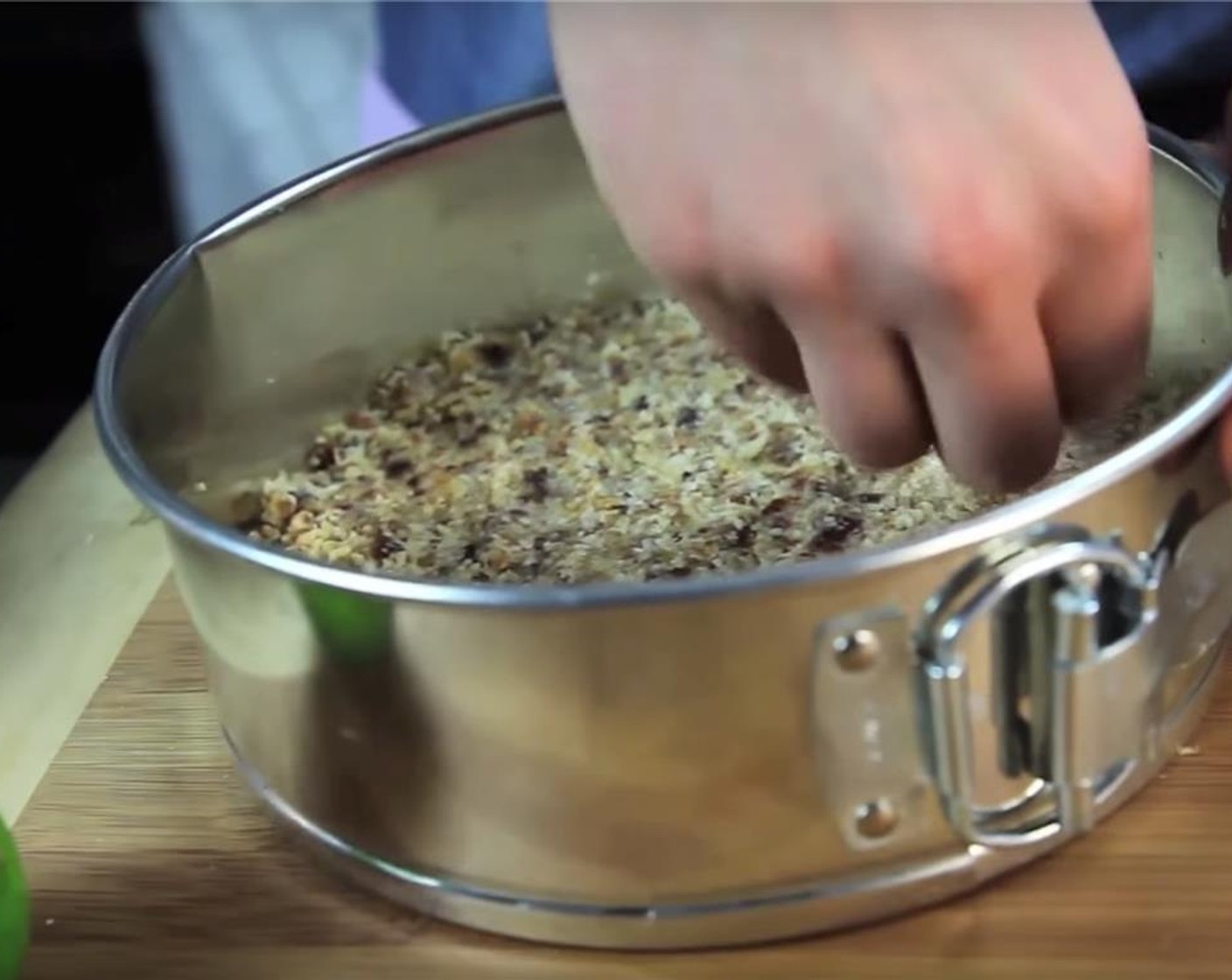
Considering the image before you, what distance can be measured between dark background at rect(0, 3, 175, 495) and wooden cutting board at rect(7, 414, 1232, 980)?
48 centimetres

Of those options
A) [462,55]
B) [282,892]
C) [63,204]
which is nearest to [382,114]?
[462,55]

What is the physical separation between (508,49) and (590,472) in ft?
0.76

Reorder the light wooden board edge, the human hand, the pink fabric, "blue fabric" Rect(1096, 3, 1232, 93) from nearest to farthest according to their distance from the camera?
the human hand → the light wooden board edge → "blue fabric" Rect(1096, 3, 1232, 93) → the pink fabric

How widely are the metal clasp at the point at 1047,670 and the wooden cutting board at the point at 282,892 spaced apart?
1.3 inches

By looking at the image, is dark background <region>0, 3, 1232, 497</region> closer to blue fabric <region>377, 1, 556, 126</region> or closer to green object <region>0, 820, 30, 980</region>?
blue fabric <region>377, 1, 556, 126</region>

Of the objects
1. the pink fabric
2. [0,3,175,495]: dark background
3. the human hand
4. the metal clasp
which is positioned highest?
the human hand

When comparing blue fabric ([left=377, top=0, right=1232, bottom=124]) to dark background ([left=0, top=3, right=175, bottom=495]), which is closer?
blue fabric ([left=377, top=0, right=1232, bottom=124])

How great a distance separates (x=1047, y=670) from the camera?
40cm

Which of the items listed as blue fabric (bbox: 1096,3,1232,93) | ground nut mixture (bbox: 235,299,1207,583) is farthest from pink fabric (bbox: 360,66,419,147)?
blue fabric (bbox: 1096,3,1232,93)

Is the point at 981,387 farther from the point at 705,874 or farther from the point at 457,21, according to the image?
A: the point at 457,21

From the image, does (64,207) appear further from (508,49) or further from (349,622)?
(349,622)

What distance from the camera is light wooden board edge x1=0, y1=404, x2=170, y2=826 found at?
0.58 m

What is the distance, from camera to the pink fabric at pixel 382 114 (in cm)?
85

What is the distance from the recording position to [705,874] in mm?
445
